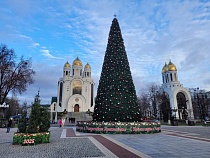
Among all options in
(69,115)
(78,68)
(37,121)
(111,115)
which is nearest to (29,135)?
(37,121)

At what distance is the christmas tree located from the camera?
46.2 feet

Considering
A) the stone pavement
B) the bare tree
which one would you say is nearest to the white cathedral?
the bare tree

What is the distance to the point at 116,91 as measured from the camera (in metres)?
14.6

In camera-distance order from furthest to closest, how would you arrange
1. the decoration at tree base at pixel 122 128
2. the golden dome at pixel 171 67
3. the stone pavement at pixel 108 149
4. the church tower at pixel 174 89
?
the golden dome at pixel 171 67 → the church tower at pixel 174 89 → the decoration at tree base at pixel 122 128 → the stone pavement at pixel 108 149

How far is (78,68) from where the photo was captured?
5591 cm

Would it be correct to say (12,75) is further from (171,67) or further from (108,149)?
(171,67)

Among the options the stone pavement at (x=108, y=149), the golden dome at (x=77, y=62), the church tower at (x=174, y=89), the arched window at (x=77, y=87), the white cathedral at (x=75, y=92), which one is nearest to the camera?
the stone pavement at (x=108, y=149)

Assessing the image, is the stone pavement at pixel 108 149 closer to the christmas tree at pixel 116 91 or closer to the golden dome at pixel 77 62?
the christmas tree at pixel 116 91

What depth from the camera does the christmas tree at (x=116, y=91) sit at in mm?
14086

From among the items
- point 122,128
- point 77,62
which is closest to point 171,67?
point 77,62

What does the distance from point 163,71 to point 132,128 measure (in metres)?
52.2

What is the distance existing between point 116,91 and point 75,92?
3998 centimetres

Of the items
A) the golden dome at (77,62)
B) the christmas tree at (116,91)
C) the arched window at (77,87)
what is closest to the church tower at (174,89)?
the arched window at (77,87)

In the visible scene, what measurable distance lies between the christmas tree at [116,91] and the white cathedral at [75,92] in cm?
3229
